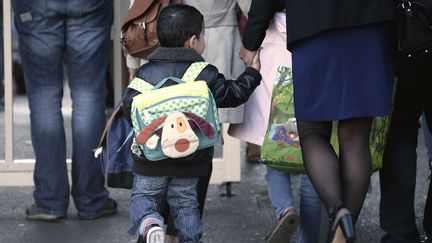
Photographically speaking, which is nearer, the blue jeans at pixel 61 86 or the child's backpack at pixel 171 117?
the child's backpack at pixel 171 117

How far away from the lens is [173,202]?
15.2 feet

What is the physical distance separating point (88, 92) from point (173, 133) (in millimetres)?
1507

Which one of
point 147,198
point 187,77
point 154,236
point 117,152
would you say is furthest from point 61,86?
point 154,236

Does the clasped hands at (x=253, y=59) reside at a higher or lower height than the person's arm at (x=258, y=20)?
lower

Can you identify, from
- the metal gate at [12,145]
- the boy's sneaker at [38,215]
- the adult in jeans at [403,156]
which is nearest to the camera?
the adult in jeans at [403,156]

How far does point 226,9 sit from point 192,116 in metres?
0.97

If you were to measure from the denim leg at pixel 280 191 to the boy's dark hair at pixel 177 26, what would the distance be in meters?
0.87

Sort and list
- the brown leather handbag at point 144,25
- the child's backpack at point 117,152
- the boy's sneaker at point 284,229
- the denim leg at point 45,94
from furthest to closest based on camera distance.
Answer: the denim leg at point 45,94
the brown leather handbag at point 144,25
the child's backpack at point 117,152
the boy's sneaker at point 284,229

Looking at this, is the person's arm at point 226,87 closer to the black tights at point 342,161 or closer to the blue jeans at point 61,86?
the black tights at point 342,161

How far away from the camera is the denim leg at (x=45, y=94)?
5.64 m

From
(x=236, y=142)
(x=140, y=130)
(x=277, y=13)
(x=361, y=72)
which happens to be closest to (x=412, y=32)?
(x=361, y=72)

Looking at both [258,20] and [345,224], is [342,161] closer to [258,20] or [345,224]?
[345,224]

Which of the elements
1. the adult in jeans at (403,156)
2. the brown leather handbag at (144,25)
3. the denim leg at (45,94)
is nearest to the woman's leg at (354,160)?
the adult in jeans at (403,156)

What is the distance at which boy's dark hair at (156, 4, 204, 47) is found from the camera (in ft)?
15.0
